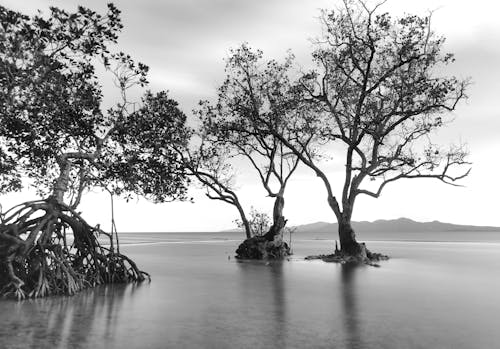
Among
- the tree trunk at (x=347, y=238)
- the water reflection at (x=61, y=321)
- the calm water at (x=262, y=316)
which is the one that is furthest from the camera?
the tree trunk at (x=347, y=238)

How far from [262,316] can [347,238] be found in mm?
20029

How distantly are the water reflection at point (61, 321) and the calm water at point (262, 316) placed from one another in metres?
0.02

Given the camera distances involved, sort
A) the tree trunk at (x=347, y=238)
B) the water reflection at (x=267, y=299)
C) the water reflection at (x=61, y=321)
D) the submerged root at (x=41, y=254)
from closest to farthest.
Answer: the water reflection at (x=61, y=321) < the water reflection at (x=267, y=299) < the submerged root at (x=41, y=254) < the tree trunk at (x=347, y=238)

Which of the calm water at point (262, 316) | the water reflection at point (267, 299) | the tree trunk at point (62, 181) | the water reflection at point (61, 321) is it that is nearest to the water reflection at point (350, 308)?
the calm water at point (262, 316)

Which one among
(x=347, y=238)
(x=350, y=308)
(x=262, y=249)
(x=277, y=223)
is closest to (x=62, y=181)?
(x=350, y=308)

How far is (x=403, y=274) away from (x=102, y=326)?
21.0 metres

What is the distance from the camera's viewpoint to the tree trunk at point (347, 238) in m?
33.9

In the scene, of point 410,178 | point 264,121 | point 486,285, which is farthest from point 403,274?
point 264,121

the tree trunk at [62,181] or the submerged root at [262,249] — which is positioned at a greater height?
the tree trunk at [62,181]

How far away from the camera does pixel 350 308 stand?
17297 mm

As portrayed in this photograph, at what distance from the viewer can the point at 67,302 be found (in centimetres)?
1600

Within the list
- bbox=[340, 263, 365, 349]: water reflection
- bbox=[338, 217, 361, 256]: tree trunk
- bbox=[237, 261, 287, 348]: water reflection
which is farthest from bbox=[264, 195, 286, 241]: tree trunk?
bbox=[340, 263, 365, 349]: water reflection

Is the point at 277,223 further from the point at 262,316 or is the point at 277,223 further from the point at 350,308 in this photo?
the point at 262,316

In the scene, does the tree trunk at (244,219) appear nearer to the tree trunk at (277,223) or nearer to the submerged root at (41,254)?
the tree trunk at (277,223)
